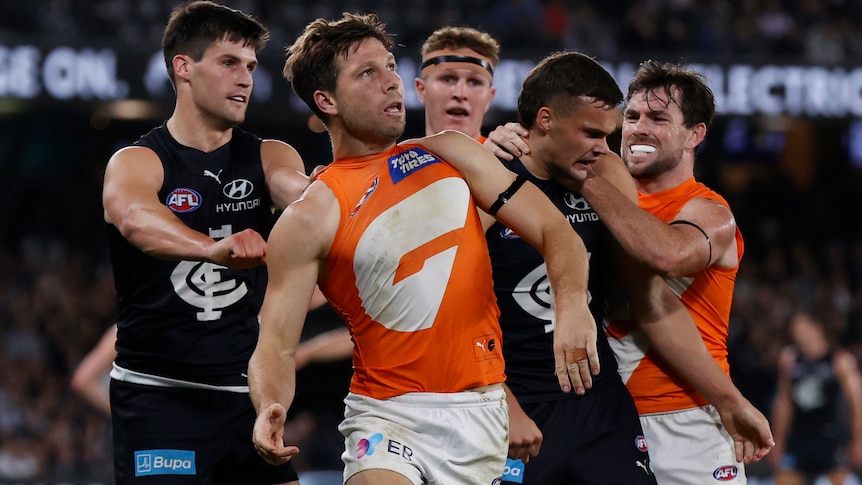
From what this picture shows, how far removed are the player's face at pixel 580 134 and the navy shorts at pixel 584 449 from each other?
0.98m

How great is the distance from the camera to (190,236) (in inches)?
173

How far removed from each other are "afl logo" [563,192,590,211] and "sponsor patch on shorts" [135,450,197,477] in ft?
6.38

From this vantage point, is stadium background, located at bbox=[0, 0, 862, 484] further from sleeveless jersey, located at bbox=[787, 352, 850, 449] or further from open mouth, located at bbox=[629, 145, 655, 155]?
open mouth, located at bbox=[629, 145, 655, 155]

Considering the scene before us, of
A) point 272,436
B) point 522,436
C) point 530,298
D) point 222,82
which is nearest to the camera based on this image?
point 272,436

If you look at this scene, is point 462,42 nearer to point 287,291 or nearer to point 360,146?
point 360,146

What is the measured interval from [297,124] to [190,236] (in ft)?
40.8

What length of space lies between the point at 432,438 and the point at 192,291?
149cm

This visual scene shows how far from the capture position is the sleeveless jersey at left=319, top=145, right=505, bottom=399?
13.4 ft

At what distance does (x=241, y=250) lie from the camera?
159 inches

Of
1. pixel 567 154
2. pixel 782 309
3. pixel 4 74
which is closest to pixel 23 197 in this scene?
pixel 4 74

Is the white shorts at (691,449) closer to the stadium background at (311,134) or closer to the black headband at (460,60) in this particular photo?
the black headband at (460,60)

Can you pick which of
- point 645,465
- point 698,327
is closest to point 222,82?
point 698,327

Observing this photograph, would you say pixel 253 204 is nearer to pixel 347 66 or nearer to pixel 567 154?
pixel 347 66

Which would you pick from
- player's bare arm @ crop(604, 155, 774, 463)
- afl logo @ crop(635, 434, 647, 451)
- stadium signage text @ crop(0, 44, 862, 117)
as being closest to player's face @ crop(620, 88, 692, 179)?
player's bare arm @ crop(604, 155, 774, 463)
